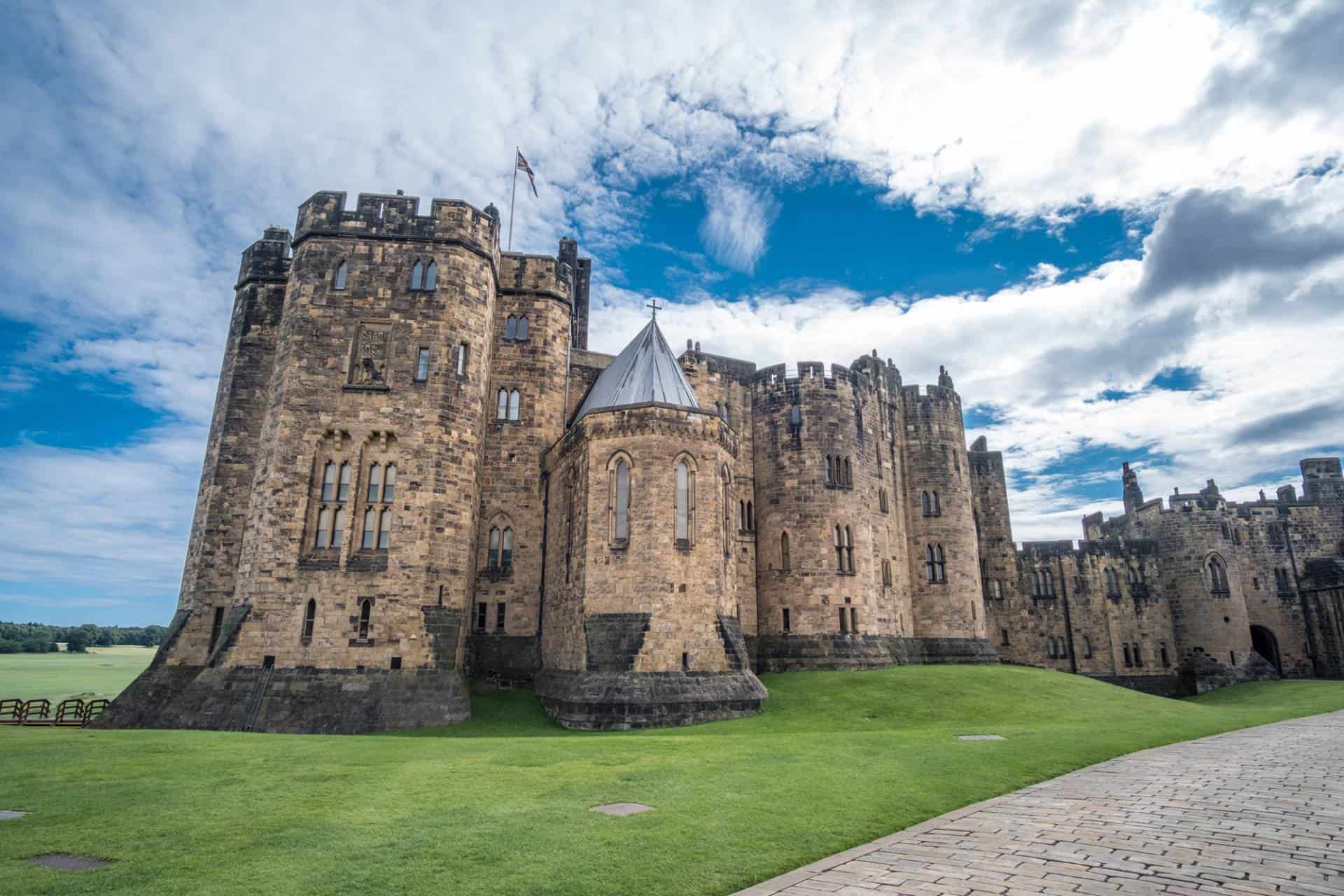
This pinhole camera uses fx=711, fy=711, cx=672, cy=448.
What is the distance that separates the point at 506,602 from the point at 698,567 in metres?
9.52

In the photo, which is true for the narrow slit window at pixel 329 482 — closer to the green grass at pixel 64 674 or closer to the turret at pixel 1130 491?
the green grass at pixel 64 674

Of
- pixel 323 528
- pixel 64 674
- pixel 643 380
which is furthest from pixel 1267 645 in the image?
pixel 64 674

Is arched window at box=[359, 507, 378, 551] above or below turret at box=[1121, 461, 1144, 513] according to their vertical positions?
below

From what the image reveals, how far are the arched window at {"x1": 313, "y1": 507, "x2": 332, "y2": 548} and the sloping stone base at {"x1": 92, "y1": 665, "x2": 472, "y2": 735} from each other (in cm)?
477

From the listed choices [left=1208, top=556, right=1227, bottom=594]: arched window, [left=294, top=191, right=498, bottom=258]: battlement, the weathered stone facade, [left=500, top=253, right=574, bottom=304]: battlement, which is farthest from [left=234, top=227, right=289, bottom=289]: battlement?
[left=1208, top=556, right=1227, bottom=594]: arched window

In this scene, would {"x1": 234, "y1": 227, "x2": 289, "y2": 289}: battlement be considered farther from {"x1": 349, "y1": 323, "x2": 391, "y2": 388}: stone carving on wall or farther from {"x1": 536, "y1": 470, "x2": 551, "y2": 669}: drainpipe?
{"x1": 536, "y1": 470, "x2": 551, "y2": 669}: drainpipe

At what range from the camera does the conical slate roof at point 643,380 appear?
30.0 meters

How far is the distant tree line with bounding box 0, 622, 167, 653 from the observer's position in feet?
281

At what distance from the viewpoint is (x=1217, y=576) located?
164ft

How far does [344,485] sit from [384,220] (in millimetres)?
11581

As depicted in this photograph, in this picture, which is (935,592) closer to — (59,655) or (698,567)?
(698,567)

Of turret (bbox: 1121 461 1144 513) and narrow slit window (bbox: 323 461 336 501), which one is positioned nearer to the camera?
narrow slit window (bbox: 323 461 336 501)

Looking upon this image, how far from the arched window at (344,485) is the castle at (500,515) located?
8cm

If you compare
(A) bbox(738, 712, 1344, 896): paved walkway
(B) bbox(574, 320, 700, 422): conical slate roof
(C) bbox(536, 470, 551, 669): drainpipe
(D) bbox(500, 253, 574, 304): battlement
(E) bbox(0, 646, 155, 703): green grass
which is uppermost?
(D) bbox(500, 253, 574, 304): battlement
